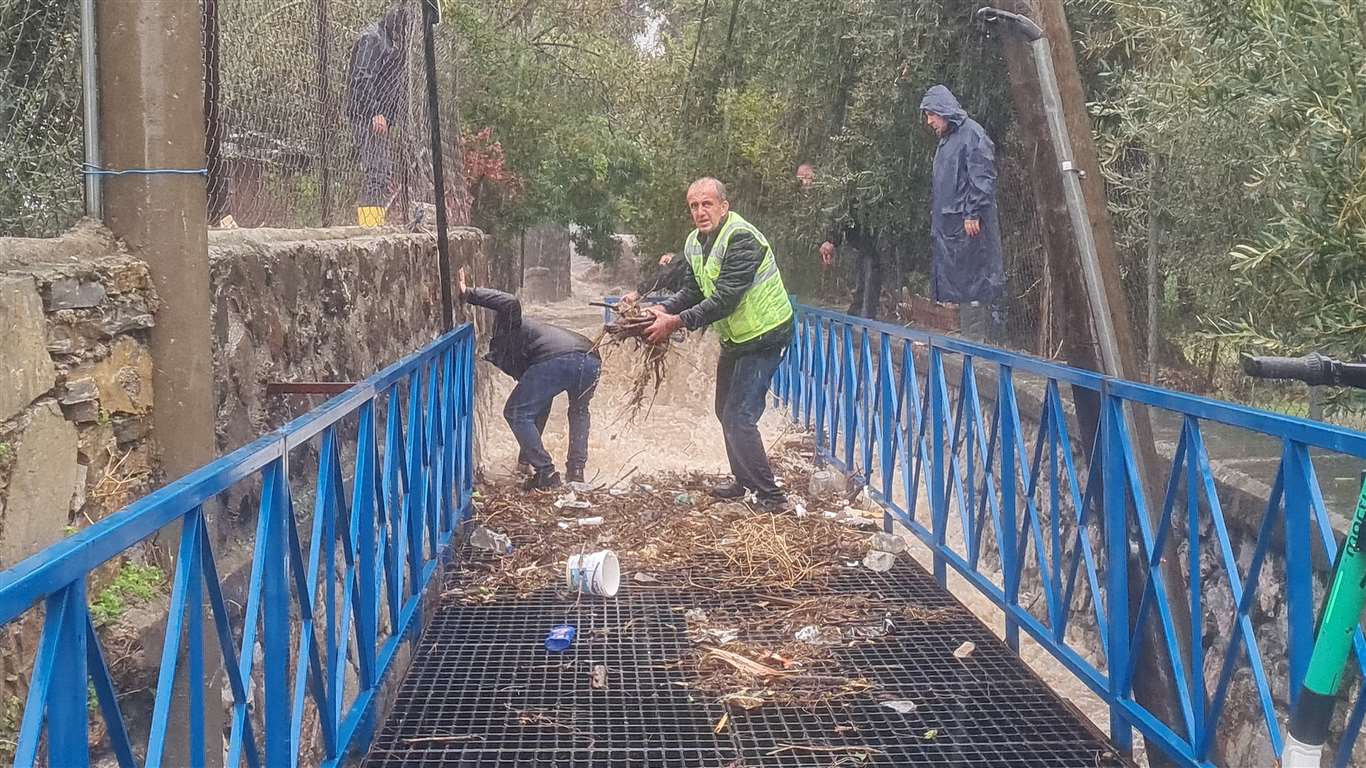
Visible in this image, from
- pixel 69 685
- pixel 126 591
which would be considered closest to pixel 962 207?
pixel 126 591

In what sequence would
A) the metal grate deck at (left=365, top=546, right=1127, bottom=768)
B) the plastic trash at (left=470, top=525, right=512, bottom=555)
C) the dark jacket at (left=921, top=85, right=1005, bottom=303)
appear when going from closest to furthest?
1. the metal grate deck at (left=365, top=546, right=1127, bottom=768)
2. the plastic trash at (left=470, top=525, right=512, bottom=555)
3. the dark jacket at (left=921, top=85, right=1005, bottom=303)

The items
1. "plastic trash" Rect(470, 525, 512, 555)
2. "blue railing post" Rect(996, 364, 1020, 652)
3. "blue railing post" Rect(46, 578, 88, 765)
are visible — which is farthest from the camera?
"plastic trash" Rect(470, 525, 512, 555)

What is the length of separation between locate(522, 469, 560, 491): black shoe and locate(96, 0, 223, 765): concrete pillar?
4.09 m

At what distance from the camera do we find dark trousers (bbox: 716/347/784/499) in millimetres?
6160

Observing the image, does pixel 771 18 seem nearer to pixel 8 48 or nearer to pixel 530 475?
pixel 530 475

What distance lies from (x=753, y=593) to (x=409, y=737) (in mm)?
1770

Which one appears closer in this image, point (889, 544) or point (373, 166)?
point (889, 544)

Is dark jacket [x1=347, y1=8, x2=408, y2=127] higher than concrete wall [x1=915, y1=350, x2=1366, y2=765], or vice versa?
dark jacket [x1=347, y1=8, x2=408, y2=127]

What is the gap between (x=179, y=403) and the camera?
2662 millimetres

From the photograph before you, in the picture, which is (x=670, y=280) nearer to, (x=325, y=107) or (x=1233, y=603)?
(x=325, y=107)

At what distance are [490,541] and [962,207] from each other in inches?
133

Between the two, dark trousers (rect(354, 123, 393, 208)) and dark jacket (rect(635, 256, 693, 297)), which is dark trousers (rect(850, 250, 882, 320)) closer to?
dark jacket (rect(635, 256, 693, 297))

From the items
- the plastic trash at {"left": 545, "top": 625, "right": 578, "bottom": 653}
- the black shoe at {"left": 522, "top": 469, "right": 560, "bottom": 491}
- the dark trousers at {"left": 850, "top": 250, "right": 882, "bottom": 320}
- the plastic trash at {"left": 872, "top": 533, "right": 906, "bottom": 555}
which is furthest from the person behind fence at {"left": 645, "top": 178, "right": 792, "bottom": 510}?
the dark trousers at {"left": 850, "top": 250, "right": 882, "bottom": 320}

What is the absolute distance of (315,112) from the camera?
5125mm
